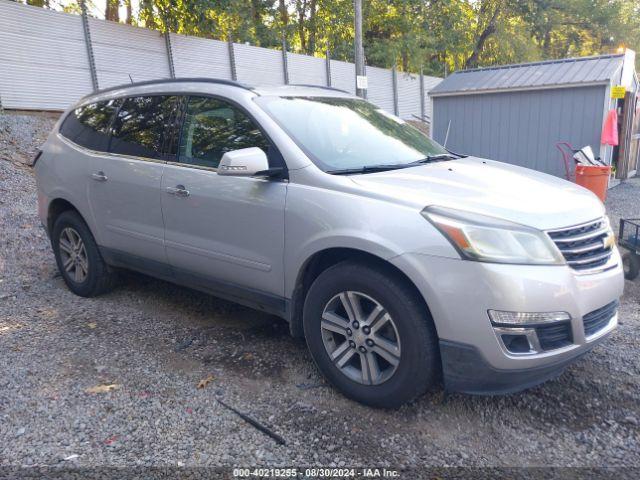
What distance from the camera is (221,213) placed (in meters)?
3.51

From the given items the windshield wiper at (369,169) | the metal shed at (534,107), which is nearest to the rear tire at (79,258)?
the windshield wiper at (369,169)

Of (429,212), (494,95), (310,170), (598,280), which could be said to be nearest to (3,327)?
(310,170)

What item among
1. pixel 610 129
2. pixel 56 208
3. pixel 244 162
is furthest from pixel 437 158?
pixel 610 129

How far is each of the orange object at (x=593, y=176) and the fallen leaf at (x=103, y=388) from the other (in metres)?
7.87

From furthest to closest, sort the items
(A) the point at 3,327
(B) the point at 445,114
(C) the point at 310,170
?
(B) the point at 445,114, (A) the point at 3,327, (C) the point at 310,170

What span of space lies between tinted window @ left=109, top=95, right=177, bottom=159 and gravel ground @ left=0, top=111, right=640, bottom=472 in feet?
4.46

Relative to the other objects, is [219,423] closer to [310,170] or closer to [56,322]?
[310,170]

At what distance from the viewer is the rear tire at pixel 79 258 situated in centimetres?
463

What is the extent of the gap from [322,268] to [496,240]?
106 centimetres

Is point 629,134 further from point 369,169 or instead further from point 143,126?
point 143,126

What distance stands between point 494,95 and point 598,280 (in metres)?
9.92

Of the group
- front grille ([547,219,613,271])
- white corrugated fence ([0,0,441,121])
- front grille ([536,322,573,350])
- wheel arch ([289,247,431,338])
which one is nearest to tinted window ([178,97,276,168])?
wheel arch ([289,247,431,338])

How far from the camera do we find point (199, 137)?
3801 millimetres

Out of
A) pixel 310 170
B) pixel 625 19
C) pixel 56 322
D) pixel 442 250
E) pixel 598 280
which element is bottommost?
pixel 56 322
